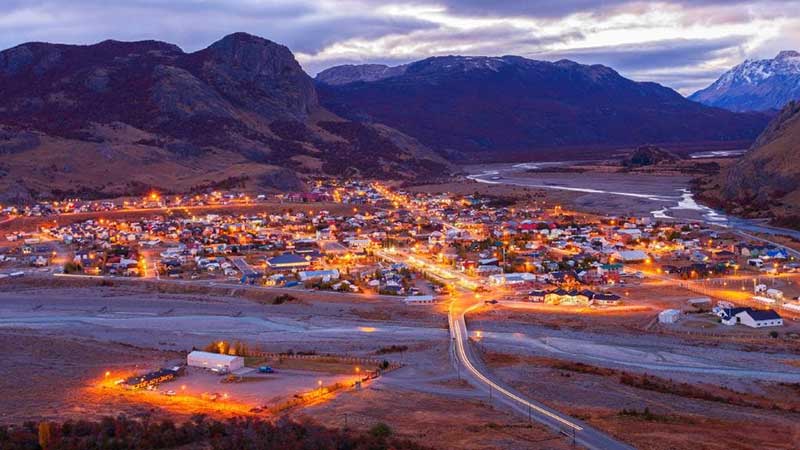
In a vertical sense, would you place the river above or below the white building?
above

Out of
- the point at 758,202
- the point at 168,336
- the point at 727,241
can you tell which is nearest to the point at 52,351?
the point at 168,336

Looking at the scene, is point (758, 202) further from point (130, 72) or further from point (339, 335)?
point (130, 72)

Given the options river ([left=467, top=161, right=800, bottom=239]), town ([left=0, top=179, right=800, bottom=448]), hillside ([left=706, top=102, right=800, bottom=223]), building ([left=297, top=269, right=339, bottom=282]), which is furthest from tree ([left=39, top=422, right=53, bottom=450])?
hillside ([left=706, top=102, right=800, bottom=223])

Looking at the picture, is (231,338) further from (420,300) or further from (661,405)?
(661,405)

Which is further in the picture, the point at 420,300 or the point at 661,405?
the point at 420,300

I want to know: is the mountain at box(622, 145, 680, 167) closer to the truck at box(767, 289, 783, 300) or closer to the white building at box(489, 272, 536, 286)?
the white building at box(489, 272, 536, 286)

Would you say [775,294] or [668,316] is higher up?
[775,294]

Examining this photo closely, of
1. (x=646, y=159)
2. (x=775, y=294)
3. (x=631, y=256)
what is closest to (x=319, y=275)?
(x=631, y=256)
